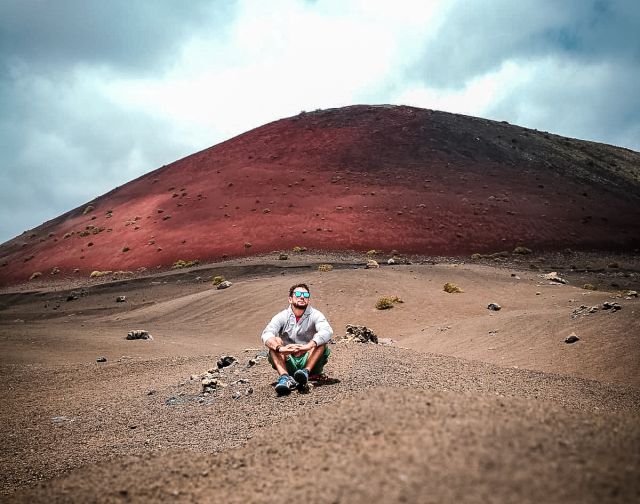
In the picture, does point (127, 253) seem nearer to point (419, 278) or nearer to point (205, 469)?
point (419, 278)

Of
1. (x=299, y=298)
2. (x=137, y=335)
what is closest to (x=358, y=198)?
(x=137, y=335)

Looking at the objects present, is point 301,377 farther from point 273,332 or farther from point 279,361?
point 273,332

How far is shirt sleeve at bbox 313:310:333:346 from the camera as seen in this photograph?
18.5 ft

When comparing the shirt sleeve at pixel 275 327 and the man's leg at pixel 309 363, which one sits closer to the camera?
the man's leg at pixel 309 363

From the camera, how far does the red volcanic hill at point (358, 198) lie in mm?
31344

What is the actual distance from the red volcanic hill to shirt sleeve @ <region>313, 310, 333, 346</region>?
23631mm

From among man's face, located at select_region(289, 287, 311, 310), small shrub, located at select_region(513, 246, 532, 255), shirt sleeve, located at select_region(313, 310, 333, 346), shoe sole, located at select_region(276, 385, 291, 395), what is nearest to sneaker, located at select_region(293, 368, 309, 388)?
shoe sole, located at select_region(276, 385, 291, 395)

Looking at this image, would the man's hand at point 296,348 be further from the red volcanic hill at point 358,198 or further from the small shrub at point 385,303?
the red volcanic hill at point 358,198

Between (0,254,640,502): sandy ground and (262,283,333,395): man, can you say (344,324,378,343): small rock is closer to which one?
(0,254,640,502): sandy ground

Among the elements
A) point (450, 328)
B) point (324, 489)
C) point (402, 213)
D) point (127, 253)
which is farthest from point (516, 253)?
point (324, 489)

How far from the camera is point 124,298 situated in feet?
71.7

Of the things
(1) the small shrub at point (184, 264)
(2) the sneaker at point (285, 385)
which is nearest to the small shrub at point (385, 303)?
(2) the sneaker at point (285, 385)

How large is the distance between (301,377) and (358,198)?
31.5 meters

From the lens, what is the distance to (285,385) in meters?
5.43
